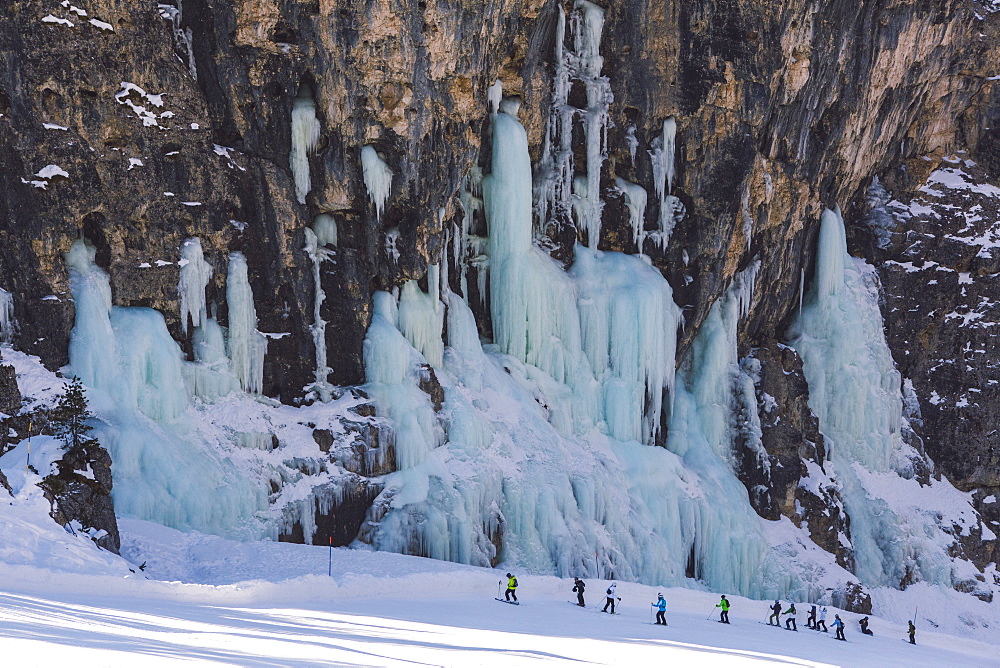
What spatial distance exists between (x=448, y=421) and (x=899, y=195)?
2018 centimetres

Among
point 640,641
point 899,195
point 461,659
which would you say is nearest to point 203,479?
point 640,641

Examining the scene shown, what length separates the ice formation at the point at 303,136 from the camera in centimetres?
3100

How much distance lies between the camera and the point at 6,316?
27.6 metres

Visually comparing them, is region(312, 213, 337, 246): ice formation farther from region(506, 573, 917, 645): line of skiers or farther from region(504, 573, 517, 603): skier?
region(504, 573, 517, 603): skier

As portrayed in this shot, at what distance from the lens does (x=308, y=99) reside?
31141 mm

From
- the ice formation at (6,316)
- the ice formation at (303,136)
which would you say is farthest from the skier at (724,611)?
the ice formation at (6,316)

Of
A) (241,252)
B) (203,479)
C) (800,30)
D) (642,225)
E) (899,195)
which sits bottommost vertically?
(203,479)

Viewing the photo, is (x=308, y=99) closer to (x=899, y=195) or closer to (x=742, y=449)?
(x=742, y=449)

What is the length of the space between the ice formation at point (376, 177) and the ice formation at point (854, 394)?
54.2 ft

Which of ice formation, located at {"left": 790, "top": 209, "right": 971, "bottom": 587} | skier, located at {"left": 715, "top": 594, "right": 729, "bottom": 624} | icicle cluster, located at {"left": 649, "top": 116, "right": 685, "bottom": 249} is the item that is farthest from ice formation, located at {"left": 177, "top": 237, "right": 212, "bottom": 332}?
ice formation, located at {"left": 790, "top": 209, "right": 971, "bottom": 587}

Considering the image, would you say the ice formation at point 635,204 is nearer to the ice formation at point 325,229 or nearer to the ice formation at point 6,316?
the ice formation at point 325,229

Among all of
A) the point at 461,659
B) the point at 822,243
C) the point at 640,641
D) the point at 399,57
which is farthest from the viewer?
the point at 822,243

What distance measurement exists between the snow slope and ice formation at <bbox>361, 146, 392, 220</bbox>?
913cm

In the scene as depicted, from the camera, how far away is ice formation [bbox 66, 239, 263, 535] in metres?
27.1
